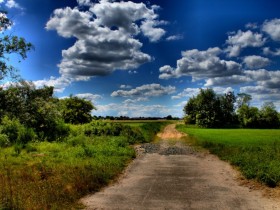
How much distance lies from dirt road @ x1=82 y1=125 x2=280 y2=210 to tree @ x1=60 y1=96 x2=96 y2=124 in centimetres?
3815

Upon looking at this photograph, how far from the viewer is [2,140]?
29.3 m

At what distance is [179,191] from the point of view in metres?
14.5

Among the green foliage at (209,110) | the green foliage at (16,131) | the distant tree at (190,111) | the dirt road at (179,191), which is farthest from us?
the distant tree at (190,111)

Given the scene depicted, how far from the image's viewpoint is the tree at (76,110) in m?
58.2

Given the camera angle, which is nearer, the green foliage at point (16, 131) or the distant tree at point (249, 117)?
the green foliage at point (16, 131)

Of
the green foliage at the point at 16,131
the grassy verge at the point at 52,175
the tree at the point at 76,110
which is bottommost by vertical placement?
the grassy verge at the point at 52,175

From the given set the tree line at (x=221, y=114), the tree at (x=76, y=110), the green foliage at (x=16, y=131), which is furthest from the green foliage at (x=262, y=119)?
the green foliage at (x=16, y=131)

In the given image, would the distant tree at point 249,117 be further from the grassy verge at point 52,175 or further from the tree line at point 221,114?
the grassy verge at point 52,175

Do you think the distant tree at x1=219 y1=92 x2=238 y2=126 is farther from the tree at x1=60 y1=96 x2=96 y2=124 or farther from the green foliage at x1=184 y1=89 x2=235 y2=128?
the tree at x1=60 y1=96 x2=96 y2=124

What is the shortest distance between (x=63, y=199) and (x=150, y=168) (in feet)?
30.4

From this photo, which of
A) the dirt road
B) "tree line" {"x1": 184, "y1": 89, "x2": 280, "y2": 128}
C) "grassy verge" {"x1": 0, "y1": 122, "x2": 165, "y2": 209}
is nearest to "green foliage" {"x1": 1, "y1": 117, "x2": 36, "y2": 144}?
"grassy verge" {"x1": 0, "y1": 122, "x2": 165, "y2": 209}

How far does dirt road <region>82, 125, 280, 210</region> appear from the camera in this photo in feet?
40.6

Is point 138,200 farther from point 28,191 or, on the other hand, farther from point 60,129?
point 60,129

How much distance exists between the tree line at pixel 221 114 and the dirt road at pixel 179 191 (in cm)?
8662
